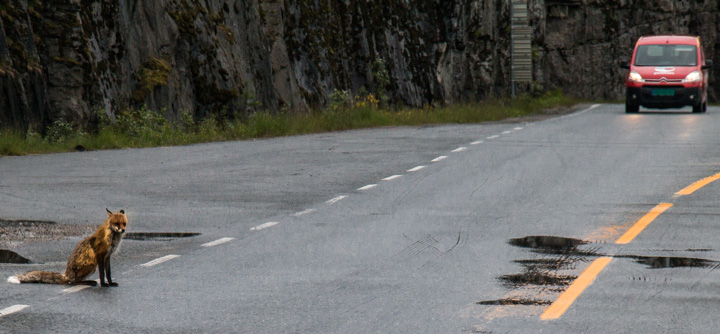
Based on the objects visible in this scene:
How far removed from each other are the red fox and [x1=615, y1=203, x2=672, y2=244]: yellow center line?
438 cm

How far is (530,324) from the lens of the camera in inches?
249

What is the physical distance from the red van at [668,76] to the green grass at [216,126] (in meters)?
3.77

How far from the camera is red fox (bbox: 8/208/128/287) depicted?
7223 millimetres

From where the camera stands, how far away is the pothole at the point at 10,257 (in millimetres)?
8516

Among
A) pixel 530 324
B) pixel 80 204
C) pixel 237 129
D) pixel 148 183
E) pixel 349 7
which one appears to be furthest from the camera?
pixel 349 7

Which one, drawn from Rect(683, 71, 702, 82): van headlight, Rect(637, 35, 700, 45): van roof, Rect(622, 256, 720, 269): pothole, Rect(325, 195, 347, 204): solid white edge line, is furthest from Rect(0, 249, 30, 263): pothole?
Rect(637, 35, 700, 45): van roof

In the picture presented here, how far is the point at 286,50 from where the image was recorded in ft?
105

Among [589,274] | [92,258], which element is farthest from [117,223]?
[589,274]

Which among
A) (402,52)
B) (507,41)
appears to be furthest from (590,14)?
(402,52)

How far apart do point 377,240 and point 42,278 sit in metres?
3.18

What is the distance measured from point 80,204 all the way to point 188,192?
5.51 feet

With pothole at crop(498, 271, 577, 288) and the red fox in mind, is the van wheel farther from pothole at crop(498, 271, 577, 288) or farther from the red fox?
the red fox

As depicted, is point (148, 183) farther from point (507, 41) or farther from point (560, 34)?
point (560, 34)

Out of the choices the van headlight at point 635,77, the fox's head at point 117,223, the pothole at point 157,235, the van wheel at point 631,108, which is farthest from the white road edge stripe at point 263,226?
the van headlight at point 635,77
